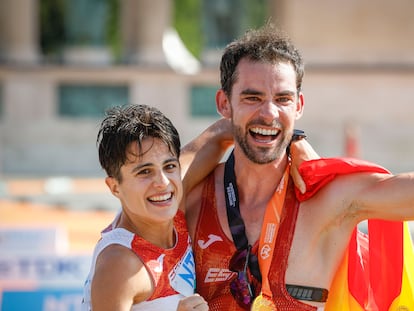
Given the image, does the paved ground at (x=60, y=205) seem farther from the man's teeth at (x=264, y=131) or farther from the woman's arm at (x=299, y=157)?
the man's teeth at (x=264, y=131)

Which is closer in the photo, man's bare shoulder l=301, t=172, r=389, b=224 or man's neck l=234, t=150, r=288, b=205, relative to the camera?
man's bare shoulder l=301, t=172, r=389, b=224

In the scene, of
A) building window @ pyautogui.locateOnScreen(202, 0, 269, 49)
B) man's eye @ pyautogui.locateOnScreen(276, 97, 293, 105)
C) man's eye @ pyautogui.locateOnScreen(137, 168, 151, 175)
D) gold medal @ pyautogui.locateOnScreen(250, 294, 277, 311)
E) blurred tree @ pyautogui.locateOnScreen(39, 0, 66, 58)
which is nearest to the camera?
man's eye @ pyautogui.locateOnScreen(137, 168, 151, 175)

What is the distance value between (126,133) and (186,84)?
17.9 m

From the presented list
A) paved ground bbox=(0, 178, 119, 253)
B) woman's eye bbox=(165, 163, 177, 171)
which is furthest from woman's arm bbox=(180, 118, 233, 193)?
paved ground bbox=(0, 178, 119, 253)

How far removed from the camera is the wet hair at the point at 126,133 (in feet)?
11.7

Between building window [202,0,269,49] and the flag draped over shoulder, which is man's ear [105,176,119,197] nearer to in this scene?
the flag draped over shoulder

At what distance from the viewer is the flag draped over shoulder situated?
386 cm

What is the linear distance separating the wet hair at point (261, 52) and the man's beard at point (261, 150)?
0.69 ft

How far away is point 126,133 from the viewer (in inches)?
140

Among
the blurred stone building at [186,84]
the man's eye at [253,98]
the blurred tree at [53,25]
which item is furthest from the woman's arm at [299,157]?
the blurred tree at [53,25]

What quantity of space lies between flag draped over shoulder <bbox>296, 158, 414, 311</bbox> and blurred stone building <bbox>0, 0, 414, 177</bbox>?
17.1 metres

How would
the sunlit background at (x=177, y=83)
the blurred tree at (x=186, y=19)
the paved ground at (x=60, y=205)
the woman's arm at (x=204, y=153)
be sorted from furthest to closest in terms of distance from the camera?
the blurred tree at (x=186, y=19) → the sunlit background at (x=177, y=83) → the paved ground at (x=60, y=205) → the woman's arm at (x=204, y=153)

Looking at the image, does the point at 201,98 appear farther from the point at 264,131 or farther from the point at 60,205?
the point at 264,131

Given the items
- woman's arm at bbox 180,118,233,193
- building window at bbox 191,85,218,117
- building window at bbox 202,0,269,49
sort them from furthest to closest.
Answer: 1. building window at bbox 202,0,269,49
2. building window at bbox 191,85,218,117
3. woman's arm at bbox 180,118,233,193
